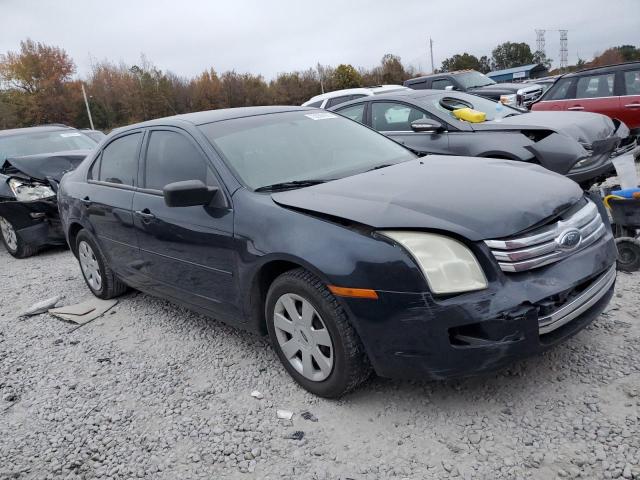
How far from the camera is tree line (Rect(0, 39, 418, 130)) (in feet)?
169

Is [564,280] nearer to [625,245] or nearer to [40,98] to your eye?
[625,245]

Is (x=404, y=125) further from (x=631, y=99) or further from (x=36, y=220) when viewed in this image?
(x=36, y=220)

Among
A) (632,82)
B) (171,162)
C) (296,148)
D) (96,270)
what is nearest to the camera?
(296,148)

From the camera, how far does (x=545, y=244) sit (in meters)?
2.54

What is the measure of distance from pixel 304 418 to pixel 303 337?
0.42 meters

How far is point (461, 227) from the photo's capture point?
98.0 inches

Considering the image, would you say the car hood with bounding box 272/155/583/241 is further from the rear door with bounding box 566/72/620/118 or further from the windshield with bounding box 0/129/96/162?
the windshield with bounding box 0/129/96/162

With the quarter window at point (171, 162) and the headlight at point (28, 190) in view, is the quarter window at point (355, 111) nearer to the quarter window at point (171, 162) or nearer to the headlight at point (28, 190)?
the quarter window at point (171, 162)

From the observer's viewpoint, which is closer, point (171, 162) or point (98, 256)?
point (171, 162)

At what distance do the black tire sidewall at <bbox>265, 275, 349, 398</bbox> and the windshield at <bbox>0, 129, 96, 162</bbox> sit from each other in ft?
21.1

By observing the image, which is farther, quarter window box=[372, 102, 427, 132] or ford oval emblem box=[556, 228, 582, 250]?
quarter window box=[372, 102, 427, 132]

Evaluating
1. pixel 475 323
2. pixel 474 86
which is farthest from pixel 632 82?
pixel 475 323

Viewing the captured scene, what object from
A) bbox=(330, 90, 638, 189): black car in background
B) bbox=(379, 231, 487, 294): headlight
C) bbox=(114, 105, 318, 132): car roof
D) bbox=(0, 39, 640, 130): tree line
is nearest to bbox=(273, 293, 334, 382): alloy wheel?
bbox=(379, 231, 487, 294): headlight

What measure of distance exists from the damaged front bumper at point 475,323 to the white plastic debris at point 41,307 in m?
3.72
